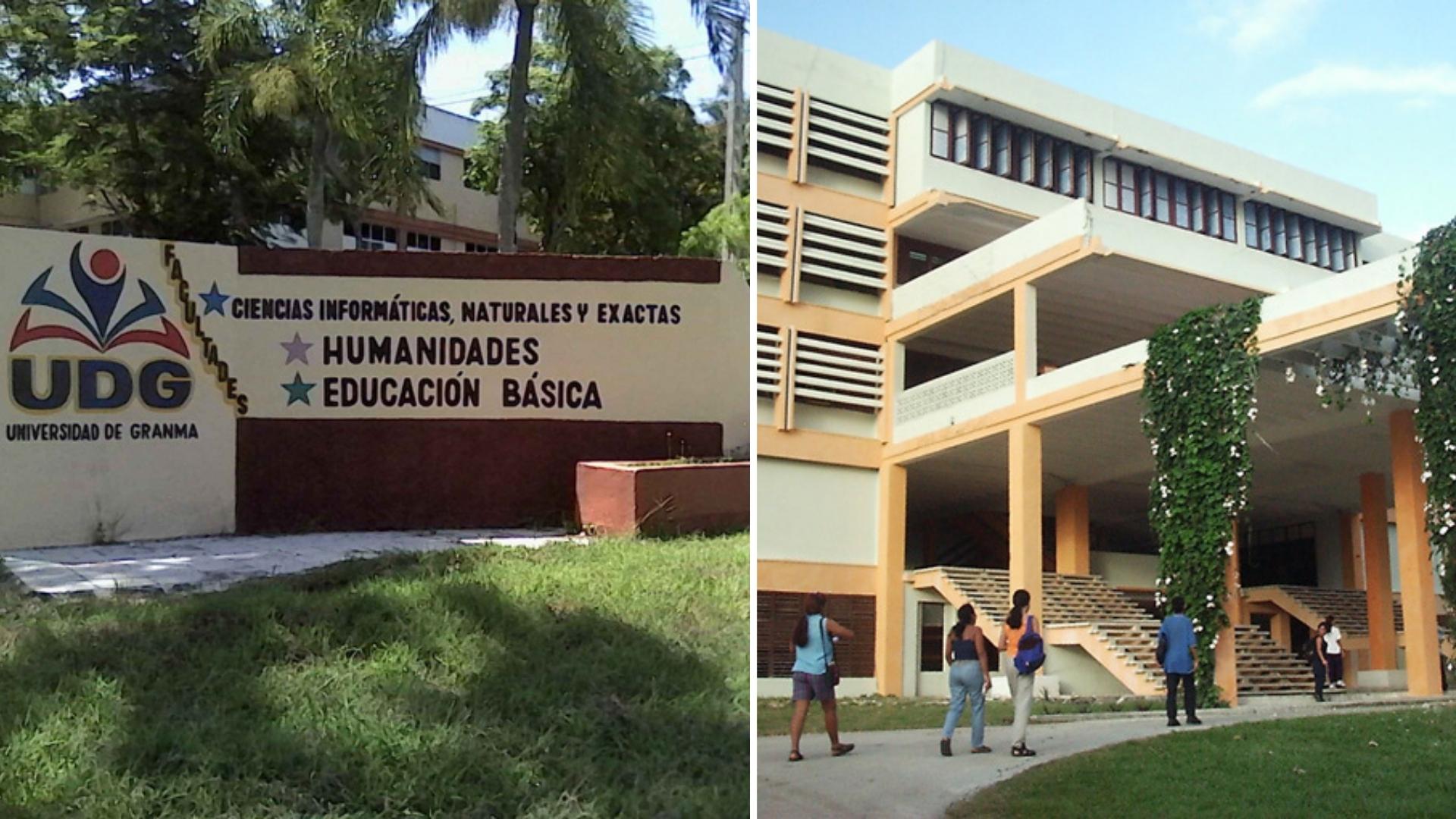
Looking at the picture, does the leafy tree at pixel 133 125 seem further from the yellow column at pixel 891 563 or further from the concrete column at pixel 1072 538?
the yellow column at pixel 891 563

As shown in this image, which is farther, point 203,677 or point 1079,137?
point 203,677

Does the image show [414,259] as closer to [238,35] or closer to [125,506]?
[125,506]

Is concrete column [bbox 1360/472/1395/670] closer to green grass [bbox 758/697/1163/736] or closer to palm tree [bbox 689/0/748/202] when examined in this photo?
green grass [bbox 758/697/1163/736]

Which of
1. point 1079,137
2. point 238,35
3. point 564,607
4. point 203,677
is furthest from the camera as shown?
point 238,35

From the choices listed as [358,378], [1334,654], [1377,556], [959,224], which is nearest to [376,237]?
[358,378]

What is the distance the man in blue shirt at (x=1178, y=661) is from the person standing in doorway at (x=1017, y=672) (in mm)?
413

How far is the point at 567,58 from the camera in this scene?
718 cm

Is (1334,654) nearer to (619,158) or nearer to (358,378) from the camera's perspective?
(358,378)

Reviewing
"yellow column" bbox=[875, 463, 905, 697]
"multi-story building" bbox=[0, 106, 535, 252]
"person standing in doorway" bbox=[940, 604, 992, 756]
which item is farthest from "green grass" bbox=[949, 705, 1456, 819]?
"multi-story building" bbox=[0, 106, 535, 252]

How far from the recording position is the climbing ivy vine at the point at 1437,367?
336 centimetres

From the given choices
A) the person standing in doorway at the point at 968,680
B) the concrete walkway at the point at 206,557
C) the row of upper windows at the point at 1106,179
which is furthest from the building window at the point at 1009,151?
the concrete walkway at the point at 206,557

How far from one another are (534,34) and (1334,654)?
5.19 metres

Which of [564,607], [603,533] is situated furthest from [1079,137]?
[603,533]

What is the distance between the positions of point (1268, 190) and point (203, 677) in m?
3.17
